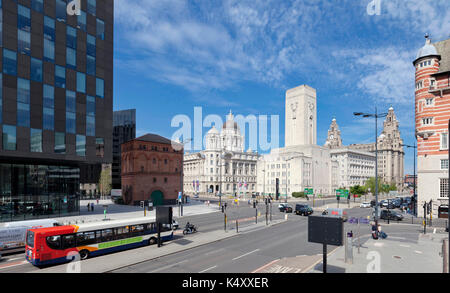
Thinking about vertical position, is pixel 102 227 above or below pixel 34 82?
below

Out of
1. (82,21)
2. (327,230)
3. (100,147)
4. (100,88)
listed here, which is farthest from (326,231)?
(82,21)

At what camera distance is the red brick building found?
193 feet

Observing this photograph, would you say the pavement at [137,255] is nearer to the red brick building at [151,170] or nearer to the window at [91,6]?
the red brick building at [151,170]

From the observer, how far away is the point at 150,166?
6069 cm

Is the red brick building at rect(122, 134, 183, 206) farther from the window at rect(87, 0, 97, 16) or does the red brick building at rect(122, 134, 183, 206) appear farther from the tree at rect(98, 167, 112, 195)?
the tree at rect(98, 167, 112, 195)

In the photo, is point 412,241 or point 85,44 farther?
point 85,44

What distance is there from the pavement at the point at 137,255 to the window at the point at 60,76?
27.5 metres

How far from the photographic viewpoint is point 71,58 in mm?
39312

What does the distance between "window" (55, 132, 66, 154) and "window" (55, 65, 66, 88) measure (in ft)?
23.1

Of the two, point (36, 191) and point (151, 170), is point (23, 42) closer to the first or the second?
point (36, 191)

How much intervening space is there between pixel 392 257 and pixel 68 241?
2289cm
